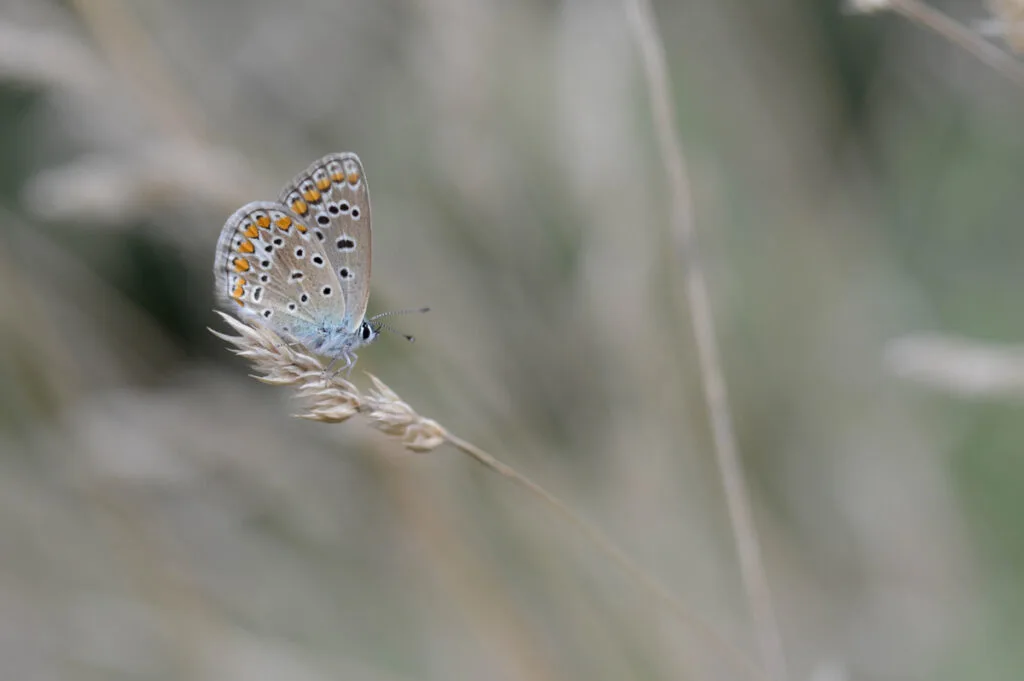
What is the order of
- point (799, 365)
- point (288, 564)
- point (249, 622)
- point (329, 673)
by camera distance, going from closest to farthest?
point (329, 673), point (249, 622), point (288, 564), point (799, 365)

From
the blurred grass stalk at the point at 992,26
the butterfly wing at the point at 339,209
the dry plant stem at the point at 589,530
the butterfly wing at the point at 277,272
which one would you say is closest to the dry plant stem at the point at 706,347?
the dry plant stem at the point at 589,530

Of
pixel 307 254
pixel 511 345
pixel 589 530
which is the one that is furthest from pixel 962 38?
pixel 511 345

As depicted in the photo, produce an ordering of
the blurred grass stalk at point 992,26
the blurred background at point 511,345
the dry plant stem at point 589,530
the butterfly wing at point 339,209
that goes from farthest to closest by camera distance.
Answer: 1. the blurred background at point 511,345
2. the butterfly wing at point 339,209
3. the blurred grass stalk at point 992,26
4. the dry plant stem at point 589,530

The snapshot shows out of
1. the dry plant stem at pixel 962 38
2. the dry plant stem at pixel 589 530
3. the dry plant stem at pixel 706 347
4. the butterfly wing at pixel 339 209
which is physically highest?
the dry plant stem at pixel 962 38

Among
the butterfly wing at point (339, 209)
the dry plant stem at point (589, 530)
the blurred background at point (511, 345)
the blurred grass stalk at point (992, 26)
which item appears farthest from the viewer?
the blurred background at point (511, 345)

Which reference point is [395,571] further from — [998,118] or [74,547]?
[998,118]

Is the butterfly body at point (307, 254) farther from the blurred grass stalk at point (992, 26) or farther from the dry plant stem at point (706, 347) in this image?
the blurred grass stalk at point (992, 26)

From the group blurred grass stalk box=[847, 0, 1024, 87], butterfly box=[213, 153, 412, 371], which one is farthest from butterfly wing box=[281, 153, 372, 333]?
blurred grass stalk box=[847, 0, 1024, 87]

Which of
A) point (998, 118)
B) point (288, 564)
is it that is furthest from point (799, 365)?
point (288, 564)
